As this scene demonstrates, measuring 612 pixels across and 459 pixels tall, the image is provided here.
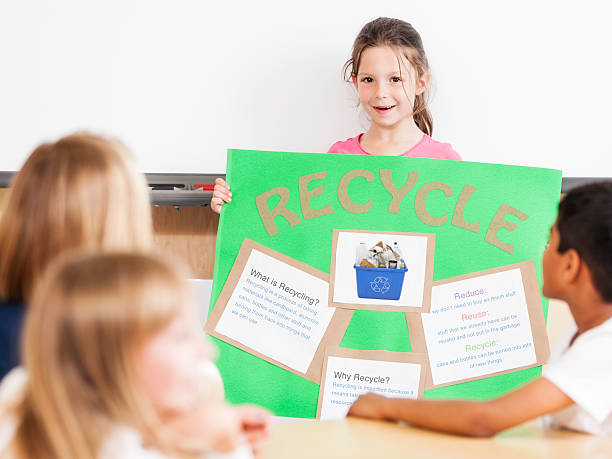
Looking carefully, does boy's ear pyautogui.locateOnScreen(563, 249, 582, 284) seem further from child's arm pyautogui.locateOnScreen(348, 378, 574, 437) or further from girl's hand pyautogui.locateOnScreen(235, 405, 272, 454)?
girl's hand pyautogui.locateOnScreen(235, 405, 272, 454)

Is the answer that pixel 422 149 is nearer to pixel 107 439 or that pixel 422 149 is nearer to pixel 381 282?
pixel 381 282

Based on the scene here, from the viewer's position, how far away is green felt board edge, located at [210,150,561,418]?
4.96ft

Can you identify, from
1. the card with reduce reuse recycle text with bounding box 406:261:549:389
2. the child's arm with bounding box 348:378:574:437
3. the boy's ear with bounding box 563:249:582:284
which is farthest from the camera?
the card with reduce reuse recycle text with bounding box 406:261:549:389

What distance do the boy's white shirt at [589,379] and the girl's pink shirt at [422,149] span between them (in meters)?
0.80

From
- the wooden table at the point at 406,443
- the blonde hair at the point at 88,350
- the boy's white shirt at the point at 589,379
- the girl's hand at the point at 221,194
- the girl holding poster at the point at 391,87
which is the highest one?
the girl holding poster at the point at 391,87

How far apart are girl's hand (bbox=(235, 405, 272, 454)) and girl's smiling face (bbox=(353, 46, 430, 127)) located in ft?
3.50

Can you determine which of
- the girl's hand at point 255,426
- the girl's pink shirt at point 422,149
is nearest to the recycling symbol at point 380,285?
the girl's pink shirt at point 422,149

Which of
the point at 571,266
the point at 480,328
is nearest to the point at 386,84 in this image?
the point at 480,328

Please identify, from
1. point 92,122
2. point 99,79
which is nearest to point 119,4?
point 99,79

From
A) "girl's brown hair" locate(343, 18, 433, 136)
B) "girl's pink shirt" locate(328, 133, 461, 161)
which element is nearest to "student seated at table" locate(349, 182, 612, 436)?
"girl's pink shirt" locate(328, 133, 461, 161)

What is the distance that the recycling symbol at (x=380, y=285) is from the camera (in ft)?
4.95

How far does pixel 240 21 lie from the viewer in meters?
1.79

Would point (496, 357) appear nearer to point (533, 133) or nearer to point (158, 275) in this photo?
point (533, 133)

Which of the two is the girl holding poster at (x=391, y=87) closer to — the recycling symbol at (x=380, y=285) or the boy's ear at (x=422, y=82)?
the boy's ear at (x=422, y=82)
